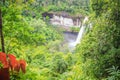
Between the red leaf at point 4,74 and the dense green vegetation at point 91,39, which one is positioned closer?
the red leaf at point 4,74

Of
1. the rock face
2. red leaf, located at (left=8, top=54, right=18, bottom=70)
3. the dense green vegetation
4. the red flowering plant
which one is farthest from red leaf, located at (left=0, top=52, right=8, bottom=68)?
the rock face

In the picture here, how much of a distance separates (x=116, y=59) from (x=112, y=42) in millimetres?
388

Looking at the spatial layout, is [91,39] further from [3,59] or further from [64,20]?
[64,20]

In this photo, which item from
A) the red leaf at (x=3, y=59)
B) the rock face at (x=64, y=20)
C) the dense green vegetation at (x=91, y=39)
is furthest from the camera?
the rock face at (x=64, y=20)

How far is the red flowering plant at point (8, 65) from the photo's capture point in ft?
12.6

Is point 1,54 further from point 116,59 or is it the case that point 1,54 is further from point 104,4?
point 104,4

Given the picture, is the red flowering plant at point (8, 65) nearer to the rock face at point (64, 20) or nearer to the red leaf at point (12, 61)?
the red leaf at point (12, 61)

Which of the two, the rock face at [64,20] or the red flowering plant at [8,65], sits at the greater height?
the red flowering plant at [8,65]

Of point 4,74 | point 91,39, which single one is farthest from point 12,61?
point 91,39

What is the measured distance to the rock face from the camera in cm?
2623

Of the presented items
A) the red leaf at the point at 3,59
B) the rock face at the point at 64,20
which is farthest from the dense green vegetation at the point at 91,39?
the rock face at the point at 64,20

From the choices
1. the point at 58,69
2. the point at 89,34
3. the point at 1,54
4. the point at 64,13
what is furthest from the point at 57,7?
the point at 1,54

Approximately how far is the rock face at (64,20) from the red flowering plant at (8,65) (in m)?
21.9

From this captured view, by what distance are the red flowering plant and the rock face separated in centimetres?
2186
